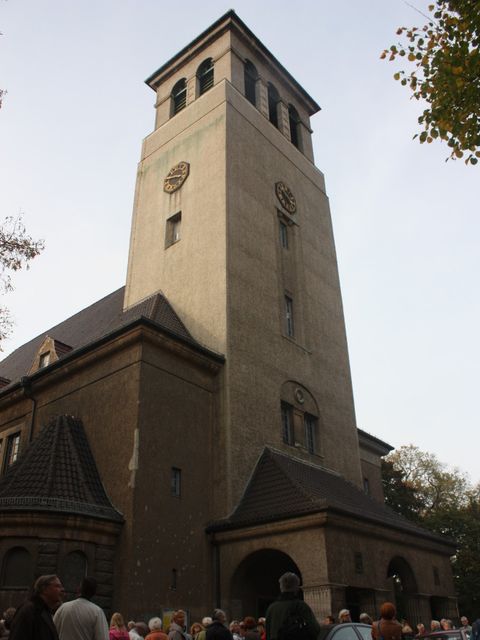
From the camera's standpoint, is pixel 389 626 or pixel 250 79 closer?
pixel 389 626

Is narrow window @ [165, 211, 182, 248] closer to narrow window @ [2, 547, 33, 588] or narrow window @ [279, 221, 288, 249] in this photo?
narrow window @ [279, 221, 288, 249]

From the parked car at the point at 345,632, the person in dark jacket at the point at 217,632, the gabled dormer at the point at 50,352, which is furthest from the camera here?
the gabled dormer at the point at 50,352

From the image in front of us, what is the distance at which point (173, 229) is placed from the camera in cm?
2527

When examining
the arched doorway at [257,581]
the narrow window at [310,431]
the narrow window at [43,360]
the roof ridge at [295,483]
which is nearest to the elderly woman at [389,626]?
the roof ridge at [295,483]

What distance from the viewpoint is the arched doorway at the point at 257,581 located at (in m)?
16.9

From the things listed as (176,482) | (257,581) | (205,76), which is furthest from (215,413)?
(205,76)

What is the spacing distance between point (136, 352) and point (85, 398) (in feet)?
8.59

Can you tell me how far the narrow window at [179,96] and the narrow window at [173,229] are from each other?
6.79 meters

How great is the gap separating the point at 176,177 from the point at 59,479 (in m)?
14.1

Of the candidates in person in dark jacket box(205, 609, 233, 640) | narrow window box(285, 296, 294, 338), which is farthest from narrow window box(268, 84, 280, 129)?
person in dark jacket box(205, 609, 233, 640)

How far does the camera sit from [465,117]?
10.2 metres

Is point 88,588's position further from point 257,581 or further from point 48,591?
point 257,581

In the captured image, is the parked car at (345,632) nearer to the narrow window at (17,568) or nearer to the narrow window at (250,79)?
the narrow window at (17,568)

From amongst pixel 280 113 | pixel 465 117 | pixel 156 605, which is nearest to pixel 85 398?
pixel 156 605
